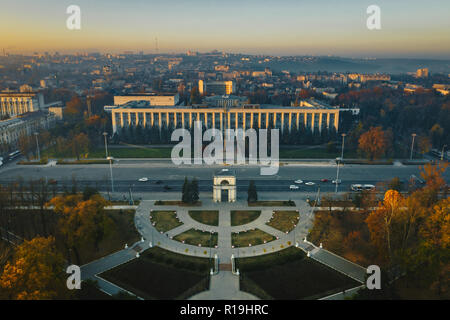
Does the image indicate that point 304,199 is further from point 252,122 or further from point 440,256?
point 252,122

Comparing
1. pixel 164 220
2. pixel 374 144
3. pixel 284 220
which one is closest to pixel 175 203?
pixel 164 220

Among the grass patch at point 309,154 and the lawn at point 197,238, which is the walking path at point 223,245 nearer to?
the lawn at point 197,238

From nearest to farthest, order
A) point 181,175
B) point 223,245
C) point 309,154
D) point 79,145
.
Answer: point 223,245, point 181,175, point 79,145, point 309,154

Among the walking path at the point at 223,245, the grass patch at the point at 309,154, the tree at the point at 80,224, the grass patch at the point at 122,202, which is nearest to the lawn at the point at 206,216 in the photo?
the walking path at the point at 223,245

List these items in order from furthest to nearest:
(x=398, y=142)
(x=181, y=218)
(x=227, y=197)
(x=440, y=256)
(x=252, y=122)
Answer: (x=252, y=122) < (x=398, y=142) < (x=227, y=197) < (x=181, y=218) < (x=440, y=256)

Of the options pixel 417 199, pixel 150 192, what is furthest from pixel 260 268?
pixel 150 192

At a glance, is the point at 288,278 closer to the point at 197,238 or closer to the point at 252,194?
the point at 197,238
